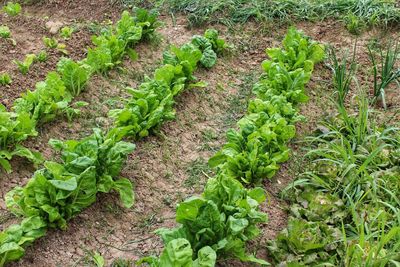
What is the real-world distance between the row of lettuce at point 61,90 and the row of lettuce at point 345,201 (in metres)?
2.01

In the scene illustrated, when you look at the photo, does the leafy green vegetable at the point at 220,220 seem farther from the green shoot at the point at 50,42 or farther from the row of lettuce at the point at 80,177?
the green shoot at the point at 50,42

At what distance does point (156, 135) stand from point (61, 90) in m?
0.90

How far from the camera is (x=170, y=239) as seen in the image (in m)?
3.15

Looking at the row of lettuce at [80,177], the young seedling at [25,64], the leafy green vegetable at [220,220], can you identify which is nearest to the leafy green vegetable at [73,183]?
the row of lettuce at [80,177]

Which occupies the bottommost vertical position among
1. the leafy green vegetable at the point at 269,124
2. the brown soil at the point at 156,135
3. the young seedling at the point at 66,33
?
the brown soil at the point at 156,135

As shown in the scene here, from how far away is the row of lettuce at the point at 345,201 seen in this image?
3324 mm

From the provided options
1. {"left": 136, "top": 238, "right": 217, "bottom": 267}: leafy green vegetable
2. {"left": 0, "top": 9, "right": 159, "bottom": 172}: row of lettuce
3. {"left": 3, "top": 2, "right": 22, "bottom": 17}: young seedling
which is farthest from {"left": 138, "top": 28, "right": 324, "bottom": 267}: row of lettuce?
{"left": 3, "top": 2, "right": 22, "bottom": 17}: young seedling

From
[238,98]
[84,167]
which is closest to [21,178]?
[84,167]

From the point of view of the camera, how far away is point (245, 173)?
4039 millimetres

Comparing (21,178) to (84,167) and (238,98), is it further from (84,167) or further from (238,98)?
(238,98)

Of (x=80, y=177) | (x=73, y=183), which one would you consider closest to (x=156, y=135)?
(x=80, y=177)

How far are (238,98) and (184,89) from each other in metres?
0.56

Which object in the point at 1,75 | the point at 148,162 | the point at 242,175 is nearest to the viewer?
the point at 242,175

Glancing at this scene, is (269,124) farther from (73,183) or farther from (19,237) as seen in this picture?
(19,237)
